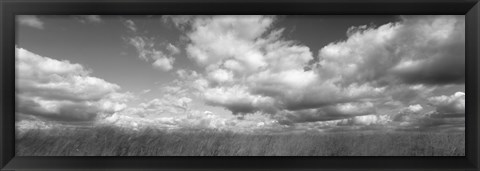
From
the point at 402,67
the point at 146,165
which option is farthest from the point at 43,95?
the point at 402,67

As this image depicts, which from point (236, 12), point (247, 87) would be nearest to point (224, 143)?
point (247, 87)

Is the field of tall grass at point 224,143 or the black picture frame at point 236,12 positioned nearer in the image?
the black picture frame at point 236,12

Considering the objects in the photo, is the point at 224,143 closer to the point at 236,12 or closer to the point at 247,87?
the point at 247,87

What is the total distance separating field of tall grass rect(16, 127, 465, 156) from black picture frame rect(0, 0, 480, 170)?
9 centimetres

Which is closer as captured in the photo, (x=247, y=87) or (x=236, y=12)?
→ (x=236, y=12)

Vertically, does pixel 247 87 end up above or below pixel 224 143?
above

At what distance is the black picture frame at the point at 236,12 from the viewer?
6.31 ft

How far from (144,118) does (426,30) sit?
1.73 metres

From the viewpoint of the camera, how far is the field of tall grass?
208 centimetres

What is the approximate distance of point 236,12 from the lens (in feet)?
6.55

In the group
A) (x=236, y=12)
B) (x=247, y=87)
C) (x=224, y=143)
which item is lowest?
(x=224, y=143)

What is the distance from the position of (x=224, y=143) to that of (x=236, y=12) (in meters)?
0.76

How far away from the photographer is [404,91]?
2.09 m

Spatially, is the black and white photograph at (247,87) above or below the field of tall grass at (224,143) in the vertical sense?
above
